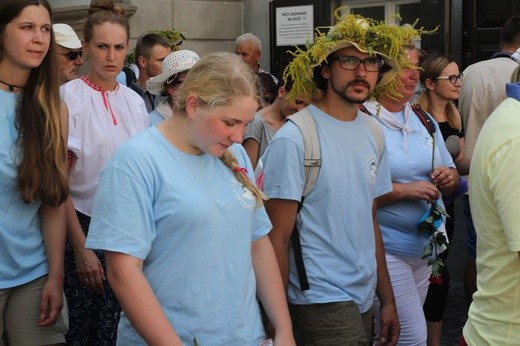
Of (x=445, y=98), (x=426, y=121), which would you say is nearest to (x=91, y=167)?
(x=426, y=121)

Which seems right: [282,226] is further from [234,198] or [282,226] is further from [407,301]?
[407,301]

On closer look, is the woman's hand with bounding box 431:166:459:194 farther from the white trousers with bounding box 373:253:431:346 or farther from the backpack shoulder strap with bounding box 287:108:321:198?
the backpack shoulder strap with bounding box 287:108:321:198

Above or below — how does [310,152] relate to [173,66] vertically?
below

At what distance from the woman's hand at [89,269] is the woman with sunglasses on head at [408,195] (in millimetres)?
1439

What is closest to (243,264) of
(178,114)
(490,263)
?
(178,114)

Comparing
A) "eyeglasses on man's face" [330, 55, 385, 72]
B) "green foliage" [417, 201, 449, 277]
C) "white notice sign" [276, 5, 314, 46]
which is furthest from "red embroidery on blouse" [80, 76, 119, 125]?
"white notice sign" [276, 5, 314, 46]

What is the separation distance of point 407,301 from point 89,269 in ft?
5.17

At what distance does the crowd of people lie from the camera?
296cm

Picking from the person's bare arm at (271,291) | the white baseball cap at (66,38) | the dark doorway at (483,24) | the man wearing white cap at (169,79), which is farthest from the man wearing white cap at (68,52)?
the dark doorway at (483,24)

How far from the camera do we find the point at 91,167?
449cm

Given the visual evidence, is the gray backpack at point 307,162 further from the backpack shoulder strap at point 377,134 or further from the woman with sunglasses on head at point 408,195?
the woman with sunglasses on head at point 408,195

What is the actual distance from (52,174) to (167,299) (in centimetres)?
102

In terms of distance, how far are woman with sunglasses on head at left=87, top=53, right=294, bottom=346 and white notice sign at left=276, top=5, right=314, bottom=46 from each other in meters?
8.22

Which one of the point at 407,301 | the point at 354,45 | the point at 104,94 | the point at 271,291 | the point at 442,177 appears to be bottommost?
the point at 407,301
